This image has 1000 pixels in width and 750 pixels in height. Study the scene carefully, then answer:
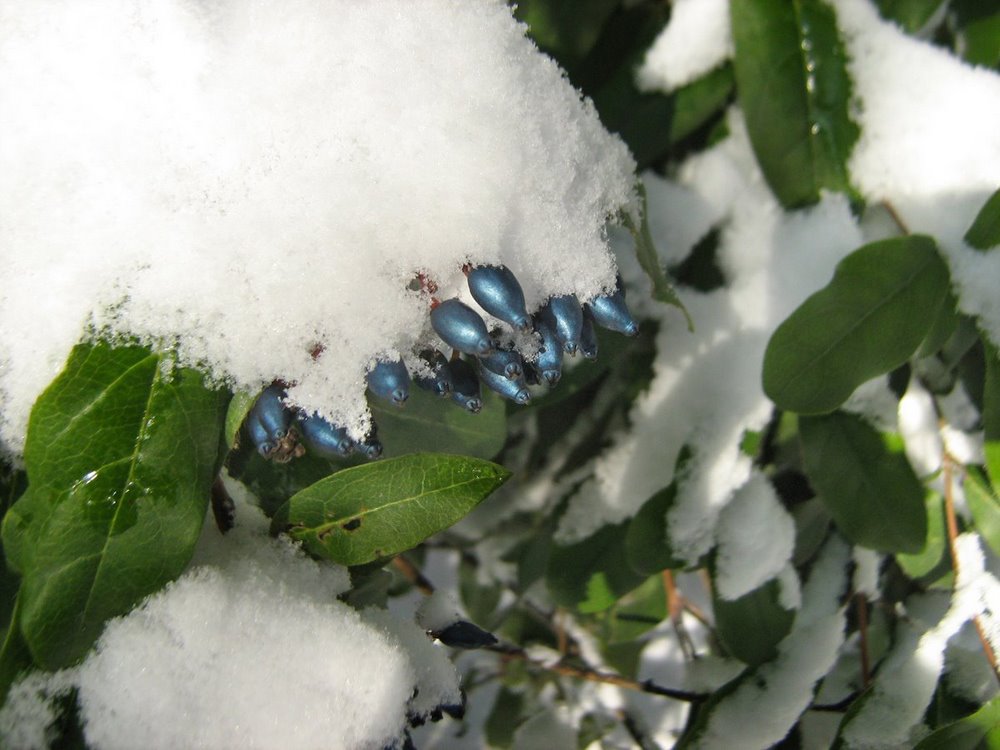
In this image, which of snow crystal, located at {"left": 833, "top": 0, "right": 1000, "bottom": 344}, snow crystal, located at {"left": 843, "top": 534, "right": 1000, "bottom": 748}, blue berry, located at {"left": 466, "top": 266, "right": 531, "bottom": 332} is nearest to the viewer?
blue berry, located at {"left": 466, "top": 266, "right": 531, "bottom": 332}

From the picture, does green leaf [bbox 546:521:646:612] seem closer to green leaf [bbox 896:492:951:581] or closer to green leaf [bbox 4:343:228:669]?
green leaf [bbox 896:492:951:581]

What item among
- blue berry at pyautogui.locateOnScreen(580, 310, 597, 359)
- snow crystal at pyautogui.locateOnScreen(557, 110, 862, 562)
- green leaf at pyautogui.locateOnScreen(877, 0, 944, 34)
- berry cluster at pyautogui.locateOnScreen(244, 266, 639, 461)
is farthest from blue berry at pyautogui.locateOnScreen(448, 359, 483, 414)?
green leaf at pyautogui.locateOnScreen(877, 0, 944, 34)

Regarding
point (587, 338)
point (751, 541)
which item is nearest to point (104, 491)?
point (587, 338)

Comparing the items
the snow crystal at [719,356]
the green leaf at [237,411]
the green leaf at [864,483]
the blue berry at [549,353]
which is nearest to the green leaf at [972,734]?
the green leaf at [864,483]

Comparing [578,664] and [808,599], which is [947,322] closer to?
[808,599]

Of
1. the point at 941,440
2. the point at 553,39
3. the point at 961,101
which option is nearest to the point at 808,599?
the point at 941,440

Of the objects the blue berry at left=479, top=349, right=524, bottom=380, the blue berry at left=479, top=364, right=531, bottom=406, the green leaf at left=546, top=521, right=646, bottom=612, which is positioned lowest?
the green leaf at left=546, top=521, right=646, bottom=612
